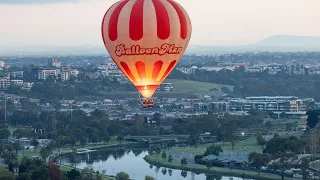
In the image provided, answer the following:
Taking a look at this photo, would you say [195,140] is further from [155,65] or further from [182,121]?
[155,65]

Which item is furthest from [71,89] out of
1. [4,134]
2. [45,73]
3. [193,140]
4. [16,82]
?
[193,140]

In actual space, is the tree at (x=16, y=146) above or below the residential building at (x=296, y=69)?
below

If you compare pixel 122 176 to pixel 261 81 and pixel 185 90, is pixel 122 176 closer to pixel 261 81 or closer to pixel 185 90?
pixel 185 90

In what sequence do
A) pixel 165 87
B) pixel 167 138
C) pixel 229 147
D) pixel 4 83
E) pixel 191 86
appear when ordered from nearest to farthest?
pixel 229 147 < pixel 167 138 < pixel 165 87 < pixel 191 86 < pixel 4 83

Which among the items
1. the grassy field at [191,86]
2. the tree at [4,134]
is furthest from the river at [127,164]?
the grassy field at [191,86]

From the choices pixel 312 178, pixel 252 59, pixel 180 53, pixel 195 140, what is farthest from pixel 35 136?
pixel 252 59

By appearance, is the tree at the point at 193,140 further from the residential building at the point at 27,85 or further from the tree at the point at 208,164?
the residential building at the point at 27,85

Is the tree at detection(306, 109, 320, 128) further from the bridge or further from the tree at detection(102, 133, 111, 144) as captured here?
the tree at detection(102, 133, 111, 144)
